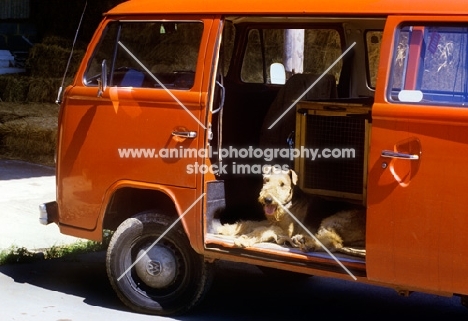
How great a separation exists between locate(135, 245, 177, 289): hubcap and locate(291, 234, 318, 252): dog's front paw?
37.3 inches

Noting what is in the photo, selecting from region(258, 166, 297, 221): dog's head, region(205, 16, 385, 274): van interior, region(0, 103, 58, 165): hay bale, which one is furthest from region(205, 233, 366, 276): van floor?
region(0, 103, 58, 165): hay bale

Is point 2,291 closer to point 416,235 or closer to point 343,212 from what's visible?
point 343,212

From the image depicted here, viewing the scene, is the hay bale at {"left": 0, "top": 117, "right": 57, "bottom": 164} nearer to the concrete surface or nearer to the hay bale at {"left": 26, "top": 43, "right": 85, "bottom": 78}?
the concrete surface

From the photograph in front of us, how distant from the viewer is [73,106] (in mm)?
6898

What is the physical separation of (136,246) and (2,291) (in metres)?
1.20

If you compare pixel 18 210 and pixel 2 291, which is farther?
pixel 18 210

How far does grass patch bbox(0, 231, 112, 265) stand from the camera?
807cm

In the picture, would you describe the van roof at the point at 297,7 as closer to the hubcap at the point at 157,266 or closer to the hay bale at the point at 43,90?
the hubcap at the point at 157,266

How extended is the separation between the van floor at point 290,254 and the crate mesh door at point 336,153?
644mm

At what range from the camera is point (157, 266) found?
260 inches

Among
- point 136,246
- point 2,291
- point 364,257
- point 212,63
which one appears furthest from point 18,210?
point 364,257

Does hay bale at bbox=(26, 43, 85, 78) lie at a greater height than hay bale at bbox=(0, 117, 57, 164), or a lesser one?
greater

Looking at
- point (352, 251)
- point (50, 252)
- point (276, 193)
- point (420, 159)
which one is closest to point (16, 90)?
point (50, 252)

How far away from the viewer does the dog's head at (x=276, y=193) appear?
20.8 feet
